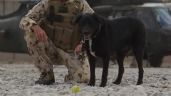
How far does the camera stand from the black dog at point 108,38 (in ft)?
29.7

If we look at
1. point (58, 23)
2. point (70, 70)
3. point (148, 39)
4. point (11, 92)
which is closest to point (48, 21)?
point (58, 23)

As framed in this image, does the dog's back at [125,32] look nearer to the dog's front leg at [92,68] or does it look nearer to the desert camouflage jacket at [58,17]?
the dog's front leg at [92,68]

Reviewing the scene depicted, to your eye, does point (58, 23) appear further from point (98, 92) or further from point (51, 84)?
point (98, 92)

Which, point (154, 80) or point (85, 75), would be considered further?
point (154, 80)

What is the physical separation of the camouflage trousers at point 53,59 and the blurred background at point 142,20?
556cm

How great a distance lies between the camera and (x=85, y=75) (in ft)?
33.2

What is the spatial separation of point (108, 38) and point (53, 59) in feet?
4.05

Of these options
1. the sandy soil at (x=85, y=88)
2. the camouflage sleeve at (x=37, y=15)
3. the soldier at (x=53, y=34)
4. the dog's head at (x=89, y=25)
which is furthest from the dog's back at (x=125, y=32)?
the camouflage sleeve at (x=37, y=15)

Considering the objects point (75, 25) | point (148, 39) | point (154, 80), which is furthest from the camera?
point (148, 39)

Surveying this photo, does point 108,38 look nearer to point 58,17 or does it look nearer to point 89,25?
point 89,25

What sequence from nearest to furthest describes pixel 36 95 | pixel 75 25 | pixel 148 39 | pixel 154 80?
pixel 36 95, pixel 75 25, pixel 154 80, pixel 148 39

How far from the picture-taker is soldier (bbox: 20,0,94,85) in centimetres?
990

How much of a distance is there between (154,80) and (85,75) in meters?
1.39

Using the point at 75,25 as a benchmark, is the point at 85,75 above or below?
below
